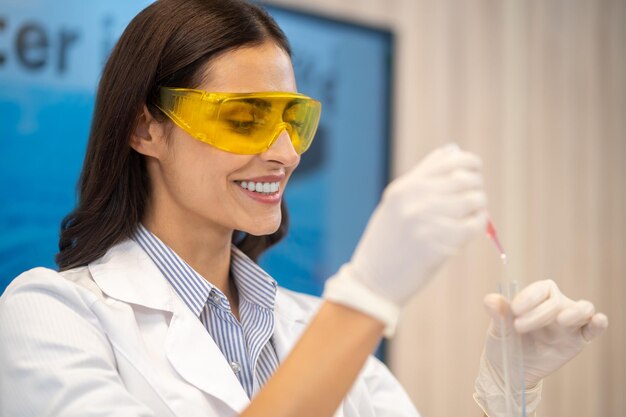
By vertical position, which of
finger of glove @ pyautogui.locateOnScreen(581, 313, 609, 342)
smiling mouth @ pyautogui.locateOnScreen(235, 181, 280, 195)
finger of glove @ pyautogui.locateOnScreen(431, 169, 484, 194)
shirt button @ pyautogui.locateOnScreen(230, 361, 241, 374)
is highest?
finger of glove @ pyautogui.locateOnScreen(431, 169, 484, 194)

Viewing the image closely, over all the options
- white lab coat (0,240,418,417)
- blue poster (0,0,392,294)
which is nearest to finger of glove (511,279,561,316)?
white lab coat (0,240,418,417)

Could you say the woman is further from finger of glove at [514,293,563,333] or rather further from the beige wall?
the beige wall

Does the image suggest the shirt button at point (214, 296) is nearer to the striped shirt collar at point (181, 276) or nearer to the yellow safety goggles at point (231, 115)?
the striped shirt collar at point (181, 276)

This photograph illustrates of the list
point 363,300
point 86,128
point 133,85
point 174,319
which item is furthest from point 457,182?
point 86,128

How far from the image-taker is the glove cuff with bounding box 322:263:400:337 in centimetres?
83

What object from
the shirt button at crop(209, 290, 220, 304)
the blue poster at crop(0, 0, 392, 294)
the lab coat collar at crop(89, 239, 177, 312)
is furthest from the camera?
the blue poster at crop(0, 0, 392, 294)

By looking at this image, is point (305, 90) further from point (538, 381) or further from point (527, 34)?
point (538, 381)

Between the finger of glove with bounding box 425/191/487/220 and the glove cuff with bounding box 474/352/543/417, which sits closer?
the finger of glove with bounding box 425/191/487/220

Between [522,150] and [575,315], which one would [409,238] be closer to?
[575,315]

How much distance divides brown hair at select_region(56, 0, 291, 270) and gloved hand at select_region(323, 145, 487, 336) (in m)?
0.53

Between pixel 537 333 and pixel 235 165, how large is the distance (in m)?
0.55

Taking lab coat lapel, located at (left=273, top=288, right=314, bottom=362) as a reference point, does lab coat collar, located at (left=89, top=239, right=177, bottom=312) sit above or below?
above

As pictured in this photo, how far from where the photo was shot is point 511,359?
1.03 m

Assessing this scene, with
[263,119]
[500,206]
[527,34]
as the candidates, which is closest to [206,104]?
[263,119]
